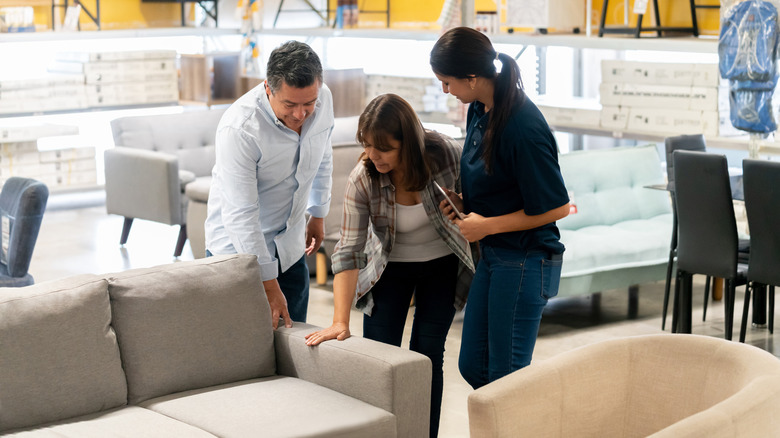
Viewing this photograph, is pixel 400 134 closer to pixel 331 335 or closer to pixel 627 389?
pixel 331 335

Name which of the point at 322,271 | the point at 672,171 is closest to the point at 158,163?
the point at 322,271

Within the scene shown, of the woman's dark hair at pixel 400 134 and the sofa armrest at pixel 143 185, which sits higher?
the woman's dark hair at pixel 400 134

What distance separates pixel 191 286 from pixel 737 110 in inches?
132

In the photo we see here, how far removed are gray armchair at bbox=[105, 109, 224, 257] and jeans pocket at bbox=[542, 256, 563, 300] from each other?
4.40m

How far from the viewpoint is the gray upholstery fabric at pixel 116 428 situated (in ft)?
9.37

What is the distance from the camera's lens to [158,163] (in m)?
6.89

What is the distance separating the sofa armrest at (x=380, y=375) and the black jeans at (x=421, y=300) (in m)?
0.08

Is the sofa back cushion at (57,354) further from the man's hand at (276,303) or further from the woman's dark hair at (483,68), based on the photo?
the woman's dark hair at (483,68)

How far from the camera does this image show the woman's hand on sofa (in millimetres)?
3215

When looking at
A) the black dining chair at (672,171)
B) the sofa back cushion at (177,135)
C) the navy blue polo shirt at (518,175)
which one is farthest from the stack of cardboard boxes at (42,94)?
the navy blue polo shirt at (518,175)

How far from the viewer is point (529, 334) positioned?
9.43 feet

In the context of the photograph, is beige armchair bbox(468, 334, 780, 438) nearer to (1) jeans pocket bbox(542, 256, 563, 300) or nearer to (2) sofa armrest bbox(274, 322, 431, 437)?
(1) jeans pocket bbox(542, 256, 563, 300)

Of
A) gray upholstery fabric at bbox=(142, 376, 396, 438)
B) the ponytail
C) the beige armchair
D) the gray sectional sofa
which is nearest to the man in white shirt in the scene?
the gray sectional sofa

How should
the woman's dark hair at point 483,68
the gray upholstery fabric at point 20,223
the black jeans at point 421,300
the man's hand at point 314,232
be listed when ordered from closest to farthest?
the woman's dark hair at point 483,68, the black jeans at point 421,300, the man's hand at point 314,232, the gray upholstery fabric at point 20,223
